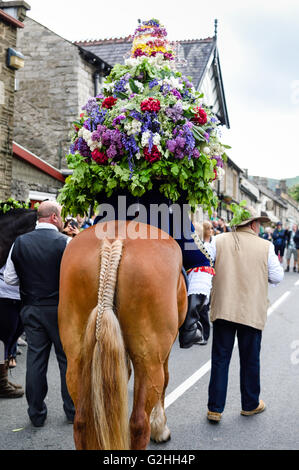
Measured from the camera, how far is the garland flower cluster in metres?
3.73

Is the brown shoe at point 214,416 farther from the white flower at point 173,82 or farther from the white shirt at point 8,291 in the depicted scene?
the white flower at point 173,82

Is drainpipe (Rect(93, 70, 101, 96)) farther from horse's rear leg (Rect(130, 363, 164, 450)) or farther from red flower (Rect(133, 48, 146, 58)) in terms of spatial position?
horse's rear leg (Rect(130, 363, 164, 450))

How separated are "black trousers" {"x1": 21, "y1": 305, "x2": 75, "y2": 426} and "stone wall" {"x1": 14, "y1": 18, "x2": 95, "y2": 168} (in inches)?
528

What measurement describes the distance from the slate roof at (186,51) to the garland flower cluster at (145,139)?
1724 centimetres

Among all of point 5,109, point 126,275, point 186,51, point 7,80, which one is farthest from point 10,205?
point 186,51

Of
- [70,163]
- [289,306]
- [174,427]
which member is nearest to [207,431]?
[174,427]

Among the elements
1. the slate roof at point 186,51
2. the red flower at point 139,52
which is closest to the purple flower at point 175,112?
the red flower at point 139,52

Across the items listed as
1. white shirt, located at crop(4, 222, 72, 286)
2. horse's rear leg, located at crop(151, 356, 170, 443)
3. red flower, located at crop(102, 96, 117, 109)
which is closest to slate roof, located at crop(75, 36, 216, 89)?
white shirt, located at crop(4, 222, 72, 286)

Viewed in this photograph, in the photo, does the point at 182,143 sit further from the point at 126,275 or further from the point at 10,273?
the point at 10,273

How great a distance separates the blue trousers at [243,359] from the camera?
16.6ft

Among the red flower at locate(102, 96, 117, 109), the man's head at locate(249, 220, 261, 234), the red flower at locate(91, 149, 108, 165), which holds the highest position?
the red flower at locate(102, 96, 117, 109)

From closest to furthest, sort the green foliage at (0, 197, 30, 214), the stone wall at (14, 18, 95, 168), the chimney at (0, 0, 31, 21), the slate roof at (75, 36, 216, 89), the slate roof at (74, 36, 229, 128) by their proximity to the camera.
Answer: the green foliage at (0, 197, 30, 214) < the chimney at (0, 0, 31, 21) < the stone wall at (14, 18, 95, 168) < the slate roof at (75, 36, 216, 89) < the slate roof at (74, 36, 229, 128)
